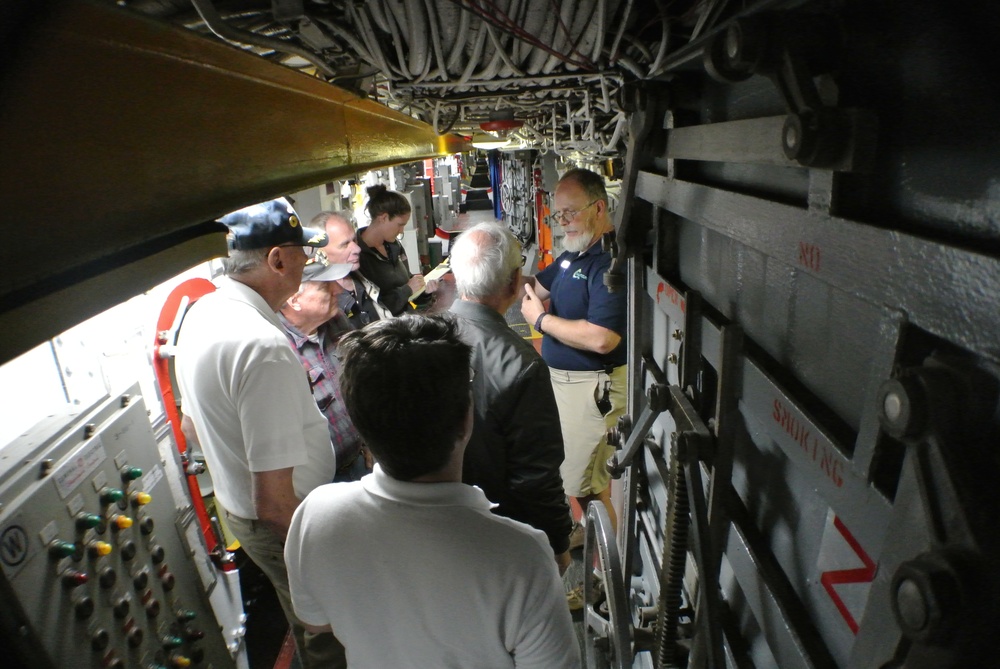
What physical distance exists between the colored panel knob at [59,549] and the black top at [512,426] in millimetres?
1219

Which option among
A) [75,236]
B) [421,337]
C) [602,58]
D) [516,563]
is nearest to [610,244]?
[602,58]

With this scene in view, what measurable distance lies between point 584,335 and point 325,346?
1466mm

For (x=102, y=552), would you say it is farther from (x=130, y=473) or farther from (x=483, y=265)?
(x=483, y=265)

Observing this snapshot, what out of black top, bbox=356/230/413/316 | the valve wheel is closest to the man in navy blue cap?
the valve wheel

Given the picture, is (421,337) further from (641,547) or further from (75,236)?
(641,547)

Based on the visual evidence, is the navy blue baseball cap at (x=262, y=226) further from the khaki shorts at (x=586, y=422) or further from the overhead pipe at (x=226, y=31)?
the khaki shorts at (x=586, y=422)

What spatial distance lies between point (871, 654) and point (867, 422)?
29 cm

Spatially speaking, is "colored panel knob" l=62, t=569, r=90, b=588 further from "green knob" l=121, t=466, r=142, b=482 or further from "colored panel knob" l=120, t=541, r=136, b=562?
"green knob" l=121, t=466, r=142, b=482

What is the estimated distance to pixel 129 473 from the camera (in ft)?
6.31

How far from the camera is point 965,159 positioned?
0.62 m

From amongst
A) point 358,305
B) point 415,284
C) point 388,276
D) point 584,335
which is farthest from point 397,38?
point 415,284

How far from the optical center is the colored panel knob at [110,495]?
1.79m

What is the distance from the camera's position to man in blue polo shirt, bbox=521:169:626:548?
112 inches

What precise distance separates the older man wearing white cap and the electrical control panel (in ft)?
2.32
